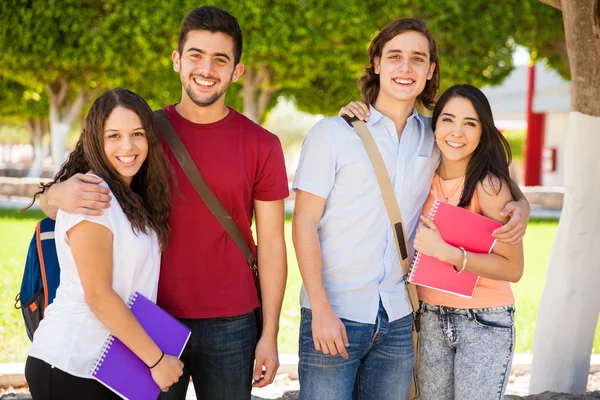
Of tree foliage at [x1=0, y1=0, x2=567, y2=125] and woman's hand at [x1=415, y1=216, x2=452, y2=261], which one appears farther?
tree foliage at [x1=0, y1=0, x2=567, y2=125]

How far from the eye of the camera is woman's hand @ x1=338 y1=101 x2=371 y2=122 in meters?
3.06

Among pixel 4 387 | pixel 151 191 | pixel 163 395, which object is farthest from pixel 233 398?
pixel 4 387

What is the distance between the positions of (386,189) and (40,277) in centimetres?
159

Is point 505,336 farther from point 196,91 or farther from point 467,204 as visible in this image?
point 196,91

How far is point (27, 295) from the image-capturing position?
2898 mm

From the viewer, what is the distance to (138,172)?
2891 millimetres

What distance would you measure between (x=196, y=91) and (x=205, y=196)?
47 centimetres

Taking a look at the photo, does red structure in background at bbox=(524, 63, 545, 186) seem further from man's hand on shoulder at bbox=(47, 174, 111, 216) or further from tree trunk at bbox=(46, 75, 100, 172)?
man's hand on shoulder at bbox=(47, 174, 111, 216)

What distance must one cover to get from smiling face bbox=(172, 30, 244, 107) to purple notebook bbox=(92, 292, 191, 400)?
3.05 ft

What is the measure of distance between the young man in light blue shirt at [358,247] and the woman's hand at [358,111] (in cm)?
4

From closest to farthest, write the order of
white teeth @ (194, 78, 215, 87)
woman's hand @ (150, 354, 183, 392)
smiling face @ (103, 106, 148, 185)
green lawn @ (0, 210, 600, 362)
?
woman's hand @ (150, 354, 183, 392), smiling face @ (103, 106, 148, 185), white teeth @ (194, 78, 215, 87), green lawn @ (0, 210, 600, 362)

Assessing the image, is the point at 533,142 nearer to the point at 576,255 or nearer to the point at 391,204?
the point at 576,255

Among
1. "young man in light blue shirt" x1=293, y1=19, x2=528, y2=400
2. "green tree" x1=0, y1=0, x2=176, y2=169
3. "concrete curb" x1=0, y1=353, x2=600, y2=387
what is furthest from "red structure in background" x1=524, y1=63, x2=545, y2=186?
"young man in light blue shirt" x1=293, y1=19, x2=528, y2=400

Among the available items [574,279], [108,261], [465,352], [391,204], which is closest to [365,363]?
[465,352]
